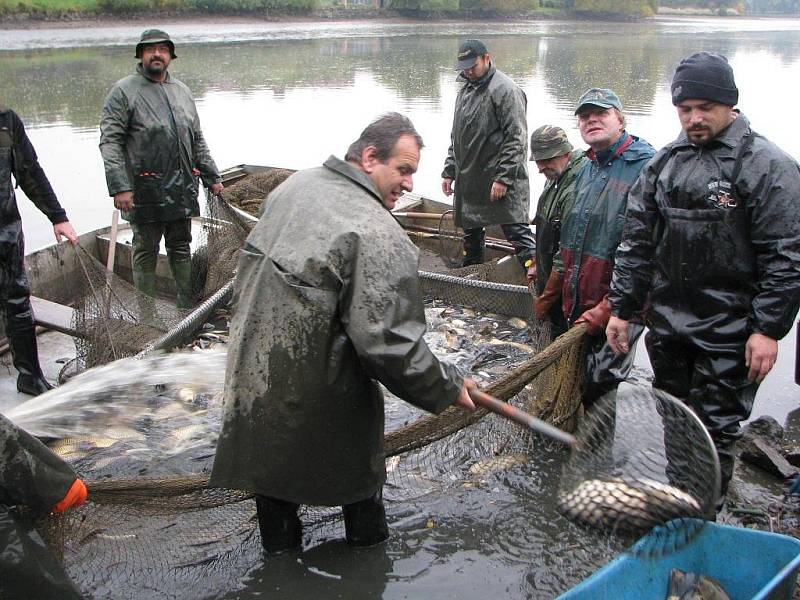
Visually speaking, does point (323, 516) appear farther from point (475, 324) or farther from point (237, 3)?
point (237, 3)

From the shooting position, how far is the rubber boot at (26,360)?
5457 mm

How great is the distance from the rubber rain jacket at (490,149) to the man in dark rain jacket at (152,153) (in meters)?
2.42

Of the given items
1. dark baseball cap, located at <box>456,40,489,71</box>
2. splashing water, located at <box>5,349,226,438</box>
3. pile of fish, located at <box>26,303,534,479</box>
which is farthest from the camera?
dark baseball cap, located at <box>456,40,489,71</box>

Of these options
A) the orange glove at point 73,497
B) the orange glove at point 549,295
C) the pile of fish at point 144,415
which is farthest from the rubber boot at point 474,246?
the orange glove at point 73,497

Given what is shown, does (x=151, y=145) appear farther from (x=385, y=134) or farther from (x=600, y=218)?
(x=385, y=134)

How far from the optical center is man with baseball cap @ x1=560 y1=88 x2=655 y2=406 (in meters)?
4.17

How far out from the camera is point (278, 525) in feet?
11.5

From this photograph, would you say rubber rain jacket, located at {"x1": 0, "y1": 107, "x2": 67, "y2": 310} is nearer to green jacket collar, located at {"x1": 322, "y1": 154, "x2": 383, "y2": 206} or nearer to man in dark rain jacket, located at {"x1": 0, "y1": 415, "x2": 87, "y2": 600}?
man in dark rain jacket, located at {"x1": 0, "y1": 415, "x2": 87, "y2": 600}

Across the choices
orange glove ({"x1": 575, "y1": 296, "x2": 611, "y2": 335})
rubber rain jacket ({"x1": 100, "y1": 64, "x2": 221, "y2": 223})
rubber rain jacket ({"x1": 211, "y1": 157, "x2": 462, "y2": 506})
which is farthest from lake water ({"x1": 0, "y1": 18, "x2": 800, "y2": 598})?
rubber rain jacket ({"x1": 100, "y1": 64, "x2": 221, "y2": 223})

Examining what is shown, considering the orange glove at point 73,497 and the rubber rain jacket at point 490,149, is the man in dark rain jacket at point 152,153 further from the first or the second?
the orange glove at point 73,497

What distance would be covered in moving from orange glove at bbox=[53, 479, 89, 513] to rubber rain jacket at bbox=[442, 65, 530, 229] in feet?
16.0

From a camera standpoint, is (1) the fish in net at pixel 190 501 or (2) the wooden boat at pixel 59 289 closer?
(1) the fish in net at pixel 190 501

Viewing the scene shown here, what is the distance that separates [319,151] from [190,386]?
1088cm

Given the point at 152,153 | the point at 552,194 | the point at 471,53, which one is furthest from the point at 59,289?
the point at 552,194
